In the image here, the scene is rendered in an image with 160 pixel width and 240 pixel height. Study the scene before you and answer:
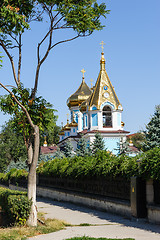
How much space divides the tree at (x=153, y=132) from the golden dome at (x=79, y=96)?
40.7 m

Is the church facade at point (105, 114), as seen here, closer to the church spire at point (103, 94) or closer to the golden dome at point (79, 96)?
the church spire at point (103, 94)

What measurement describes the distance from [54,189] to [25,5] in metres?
12.9

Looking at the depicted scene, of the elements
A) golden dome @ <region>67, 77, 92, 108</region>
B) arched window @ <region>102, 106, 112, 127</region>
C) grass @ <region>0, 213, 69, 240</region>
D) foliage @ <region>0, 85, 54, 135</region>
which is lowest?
grass @ <region>0, 213, 69, 240</region>

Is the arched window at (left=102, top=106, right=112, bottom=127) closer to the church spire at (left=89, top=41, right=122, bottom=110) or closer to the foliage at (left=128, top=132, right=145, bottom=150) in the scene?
the church spire at (left=89, top=41, right=122, bottom=110)

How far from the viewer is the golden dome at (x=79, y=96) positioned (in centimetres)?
6128

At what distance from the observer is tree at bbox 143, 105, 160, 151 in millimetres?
20297

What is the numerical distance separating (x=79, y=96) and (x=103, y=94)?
15794mm

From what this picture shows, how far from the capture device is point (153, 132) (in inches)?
806

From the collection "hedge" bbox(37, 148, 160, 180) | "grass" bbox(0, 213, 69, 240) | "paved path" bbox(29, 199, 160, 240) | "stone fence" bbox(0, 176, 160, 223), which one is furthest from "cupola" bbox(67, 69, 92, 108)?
"grass" bbox(0, 213, 69, 240)

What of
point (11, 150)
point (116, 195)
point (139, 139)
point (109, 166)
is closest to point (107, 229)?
point (116, 195)

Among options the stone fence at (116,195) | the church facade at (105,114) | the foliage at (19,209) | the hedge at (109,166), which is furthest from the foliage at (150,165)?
the church facade at (105,114)

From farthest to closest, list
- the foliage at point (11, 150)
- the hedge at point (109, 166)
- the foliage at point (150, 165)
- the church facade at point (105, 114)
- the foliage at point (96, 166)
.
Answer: the foliage at point (11, 150) < the church facade at point (105, 114) < the foliage at point (96, 166) < the hedge at point (109, 166) < the foliage at point (150, 165)

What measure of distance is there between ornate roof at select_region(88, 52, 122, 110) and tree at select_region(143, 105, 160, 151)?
24851mm

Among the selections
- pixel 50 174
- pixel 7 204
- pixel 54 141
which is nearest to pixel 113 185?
pixel 7 204
